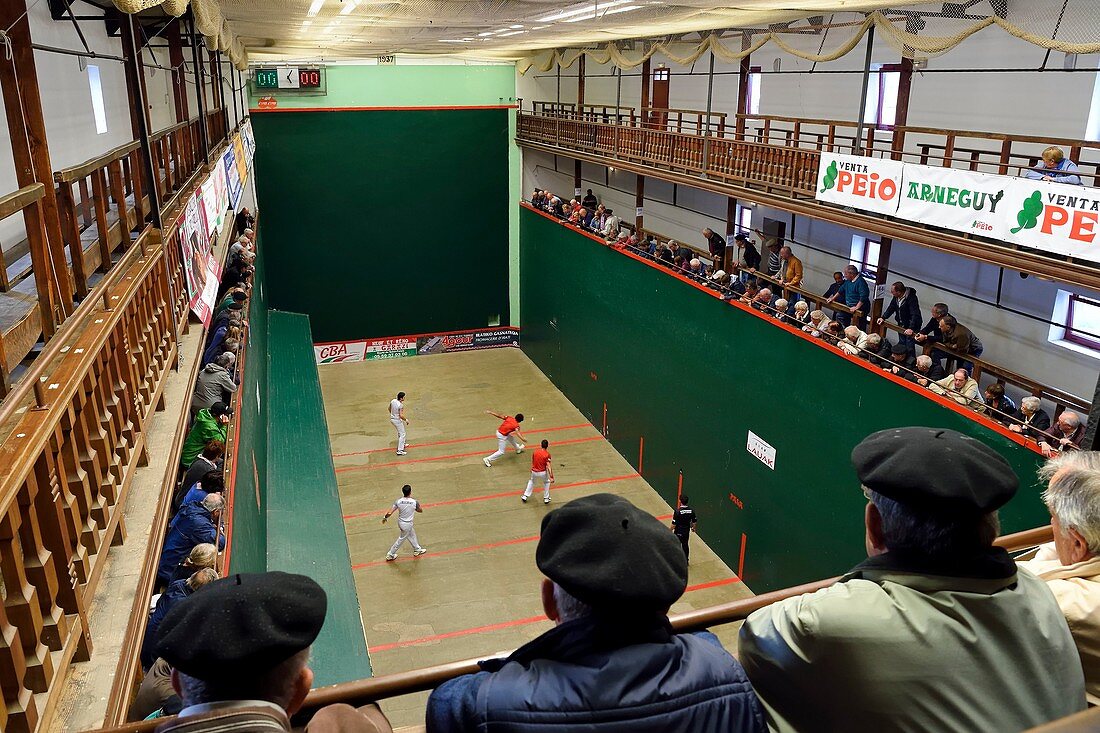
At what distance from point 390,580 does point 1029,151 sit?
34.1 ft

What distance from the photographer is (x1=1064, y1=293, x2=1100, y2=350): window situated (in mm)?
9664

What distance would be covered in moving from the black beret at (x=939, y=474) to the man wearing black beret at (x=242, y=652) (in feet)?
4.45

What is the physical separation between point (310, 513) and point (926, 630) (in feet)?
31.4

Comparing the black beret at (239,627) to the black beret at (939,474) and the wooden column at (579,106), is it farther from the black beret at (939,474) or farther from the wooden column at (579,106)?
the wooden column at (579,106)

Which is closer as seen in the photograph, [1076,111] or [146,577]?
[146,577]

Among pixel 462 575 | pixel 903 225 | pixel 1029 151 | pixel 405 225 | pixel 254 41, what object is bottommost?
pixel 462 575

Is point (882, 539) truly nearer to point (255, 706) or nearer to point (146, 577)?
point (255, 706)

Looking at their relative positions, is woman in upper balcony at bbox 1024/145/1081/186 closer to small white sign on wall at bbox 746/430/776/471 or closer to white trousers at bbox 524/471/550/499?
small white sign on wall at bbox 746/430/776/471

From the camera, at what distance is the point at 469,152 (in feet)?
74.7

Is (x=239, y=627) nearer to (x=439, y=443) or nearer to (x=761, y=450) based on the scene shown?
(x=761, y=450)

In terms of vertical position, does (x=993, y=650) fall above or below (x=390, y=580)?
above

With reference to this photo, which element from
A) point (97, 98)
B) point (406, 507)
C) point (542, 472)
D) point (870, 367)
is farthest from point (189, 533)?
point (542, 472)

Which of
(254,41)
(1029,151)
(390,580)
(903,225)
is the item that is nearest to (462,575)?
(390,580)

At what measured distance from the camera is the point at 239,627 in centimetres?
175
